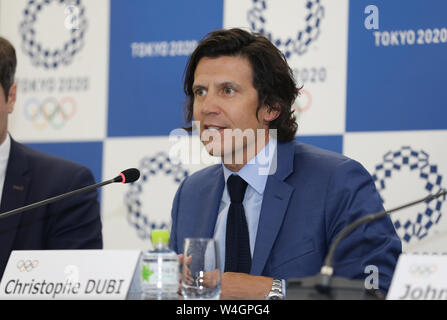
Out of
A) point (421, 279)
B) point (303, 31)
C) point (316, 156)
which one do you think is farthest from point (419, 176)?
point (421, 279)

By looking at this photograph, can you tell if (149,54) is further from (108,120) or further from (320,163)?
(320,163)

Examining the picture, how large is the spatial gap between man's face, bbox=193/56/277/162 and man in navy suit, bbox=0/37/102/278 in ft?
2.29

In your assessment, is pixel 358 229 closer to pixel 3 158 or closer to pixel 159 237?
pixel 159 237

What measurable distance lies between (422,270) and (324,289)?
0.67 feet

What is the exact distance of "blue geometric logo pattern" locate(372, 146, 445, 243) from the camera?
301cm

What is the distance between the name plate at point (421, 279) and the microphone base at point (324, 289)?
0.07m

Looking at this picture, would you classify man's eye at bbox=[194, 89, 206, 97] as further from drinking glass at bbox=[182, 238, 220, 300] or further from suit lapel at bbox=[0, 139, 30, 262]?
drinking glass at bbox=[182, 238, 220, 300]

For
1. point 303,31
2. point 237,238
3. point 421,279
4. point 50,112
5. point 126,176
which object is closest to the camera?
point 421,279

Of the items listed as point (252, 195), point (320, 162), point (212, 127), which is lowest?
point (252, 195)

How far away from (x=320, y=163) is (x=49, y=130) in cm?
185

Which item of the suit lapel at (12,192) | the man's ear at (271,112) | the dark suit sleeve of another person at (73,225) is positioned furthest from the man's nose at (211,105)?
the suit lapel at (12,192)

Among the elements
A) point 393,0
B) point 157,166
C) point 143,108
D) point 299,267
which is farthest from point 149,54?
point 299,267

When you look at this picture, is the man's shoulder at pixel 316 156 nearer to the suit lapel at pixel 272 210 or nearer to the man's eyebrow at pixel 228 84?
the suit lapel at pixel 272 210

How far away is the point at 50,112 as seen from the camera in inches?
151
